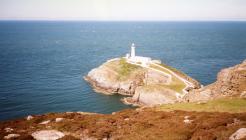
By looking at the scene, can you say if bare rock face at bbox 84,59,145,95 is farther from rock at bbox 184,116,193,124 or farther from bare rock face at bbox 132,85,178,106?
rock at bbox 184,116,193,124

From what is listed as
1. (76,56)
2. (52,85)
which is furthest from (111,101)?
(76,56)

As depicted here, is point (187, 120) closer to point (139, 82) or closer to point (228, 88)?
point (228, 88)

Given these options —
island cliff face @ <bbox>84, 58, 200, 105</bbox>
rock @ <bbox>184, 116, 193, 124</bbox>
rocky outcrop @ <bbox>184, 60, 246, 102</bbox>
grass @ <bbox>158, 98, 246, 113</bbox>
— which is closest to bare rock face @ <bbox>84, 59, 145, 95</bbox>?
island cliff face @ <bbox>84, 58, 200, 105</bbox>

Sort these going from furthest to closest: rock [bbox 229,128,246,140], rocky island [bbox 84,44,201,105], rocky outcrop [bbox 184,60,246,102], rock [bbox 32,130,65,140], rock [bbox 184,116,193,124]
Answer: rocky island [bbox 84,44,201,105]
rocky outcrop [bbox 184,60,246,102]
rock [bbox 184,116,193,124]
rock [bbox 32,130,65,140]
rock [bbox 229,128,246,140]

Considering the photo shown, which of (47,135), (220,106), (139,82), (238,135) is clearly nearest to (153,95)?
(139,82)

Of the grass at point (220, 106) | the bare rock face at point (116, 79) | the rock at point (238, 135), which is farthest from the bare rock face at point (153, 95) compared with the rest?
the rock at point (238, 135)

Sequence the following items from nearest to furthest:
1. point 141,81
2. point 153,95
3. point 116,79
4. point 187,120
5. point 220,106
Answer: point 187,120 < point 220,106 < point 153,95 < point 141,81 < point 116,79

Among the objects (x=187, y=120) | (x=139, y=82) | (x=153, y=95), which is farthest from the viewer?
(x=139, y=82)

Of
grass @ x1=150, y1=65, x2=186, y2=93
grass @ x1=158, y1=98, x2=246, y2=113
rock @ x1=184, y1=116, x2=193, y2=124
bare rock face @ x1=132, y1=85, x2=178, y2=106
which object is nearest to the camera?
rock @ x1=184, y1=116, x2=193, y2=124
